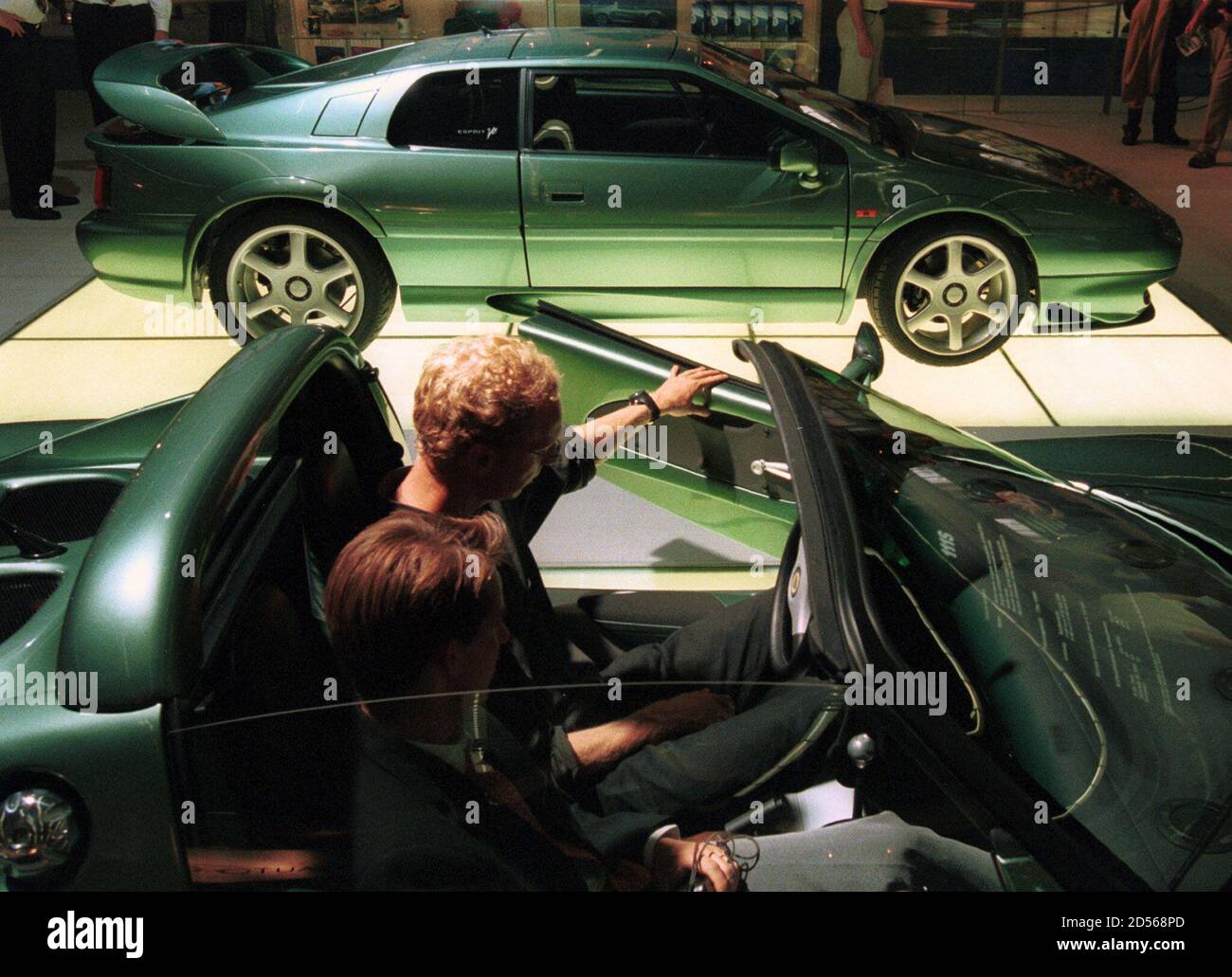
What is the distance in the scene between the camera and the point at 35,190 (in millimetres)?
6680

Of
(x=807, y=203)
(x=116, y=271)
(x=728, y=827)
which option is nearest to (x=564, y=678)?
(x=728, y=827)

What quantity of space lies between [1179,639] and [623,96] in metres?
3.37

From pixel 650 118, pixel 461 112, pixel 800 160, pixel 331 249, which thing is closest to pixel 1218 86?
Answer: pixel 800 160

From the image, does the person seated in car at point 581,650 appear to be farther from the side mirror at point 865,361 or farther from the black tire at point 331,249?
the black tire at point 331,249

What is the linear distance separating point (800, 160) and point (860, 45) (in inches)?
87.7

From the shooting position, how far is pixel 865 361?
2.61 m

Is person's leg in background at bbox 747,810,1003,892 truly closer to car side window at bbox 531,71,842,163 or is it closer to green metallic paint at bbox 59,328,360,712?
green metallic paint at bbox 59,328,360,712

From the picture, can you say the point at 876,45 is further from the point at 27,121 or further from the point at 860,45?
the point at 27,121

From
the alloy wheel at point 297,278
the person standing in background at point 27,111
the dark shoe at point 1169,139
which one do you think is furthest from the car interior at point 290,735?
the dark shoe at point 1169,139

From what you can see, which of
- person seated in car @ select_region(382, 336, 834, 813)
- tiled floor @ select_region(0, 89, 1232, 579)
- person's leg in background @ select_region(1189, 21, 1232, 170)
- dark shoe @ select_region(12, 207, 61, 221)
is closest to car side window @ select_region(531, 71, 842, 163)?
tiled floor @ select_region(0, 89, 1232, 579)

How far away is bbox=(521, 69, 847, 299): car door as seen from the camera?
4332 mm

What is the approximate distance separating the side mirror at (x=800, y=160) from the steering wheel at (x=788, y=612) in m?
2.52

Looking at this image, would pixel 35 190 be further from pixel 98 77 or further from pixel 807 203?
pixel 807 203

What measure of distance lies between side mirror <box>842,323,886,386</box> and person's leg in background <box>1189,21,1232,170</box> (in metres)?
5.73
